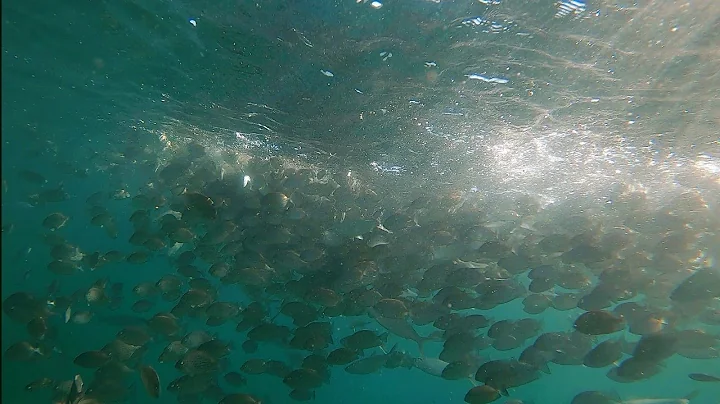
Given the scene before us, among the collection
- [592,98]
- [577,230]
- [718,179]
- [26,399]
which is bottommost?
[26,399]

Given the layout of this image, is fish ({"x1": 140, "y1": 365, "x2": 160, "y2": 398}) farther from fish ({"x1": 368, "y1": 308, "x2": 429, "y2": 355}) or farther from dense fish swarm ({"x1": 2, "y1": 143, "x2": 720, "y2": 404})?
fish ({"x1": 368, "y1": 308, "x2": 429, "y2": 355})

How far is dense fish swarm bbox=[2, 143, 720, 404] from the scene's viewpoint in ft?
27.5

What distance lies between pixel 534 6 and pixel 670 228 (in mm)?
7255

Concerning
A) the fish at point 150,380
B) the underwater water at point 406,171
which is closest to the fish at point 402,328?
the underwater water at point 406,171

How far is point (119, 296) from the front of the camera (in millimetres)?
11523

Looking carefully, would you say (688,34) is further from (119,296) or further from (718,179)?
(119,296)

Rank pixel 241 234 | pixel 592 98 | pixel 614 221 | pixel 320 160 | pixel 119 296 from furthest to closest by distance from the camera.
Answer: pixel 320 160 < pixel 614 221 < pixel 241 234 < pixel 119 296 < pixel 592 98

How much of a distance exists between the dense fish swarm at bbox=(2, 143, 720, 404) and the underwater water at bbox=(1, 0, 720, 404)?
6 cm

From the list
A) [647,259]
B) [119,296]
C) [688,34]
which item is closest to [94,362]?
[119,296]

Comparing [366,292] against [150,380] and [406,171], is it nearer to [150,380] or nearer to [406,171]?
[150,380]

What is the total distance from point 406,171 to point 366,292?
7.79m

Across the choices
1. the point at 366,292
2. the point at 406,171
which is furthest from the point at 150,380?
the point at 406,171

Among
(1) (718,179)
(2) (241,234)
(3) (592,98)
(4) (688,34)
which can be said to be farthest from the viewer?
(1) (718,179)

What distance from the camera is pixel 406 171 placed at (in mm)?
17000
